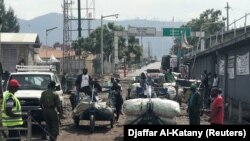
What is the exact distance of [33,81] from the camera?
20859 mm

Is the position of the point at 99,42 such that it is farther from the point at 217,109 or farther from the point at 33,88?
the point at 217,109

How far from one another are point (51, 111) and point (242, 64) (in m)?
11.6

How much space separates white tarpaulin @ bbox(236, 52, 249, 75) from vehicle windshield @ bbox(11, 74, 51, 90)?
27.9ft

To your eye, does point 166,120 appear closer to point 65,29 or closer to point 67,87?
point 67,87

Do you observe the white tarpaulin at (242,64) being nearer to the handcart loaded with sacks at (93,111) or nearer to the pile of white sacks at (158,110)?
the handcart loaded with sacks at (93,111)

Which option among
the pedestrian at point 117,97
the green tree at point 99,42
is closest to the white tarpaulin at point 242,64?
the pedestrian at point 117,97

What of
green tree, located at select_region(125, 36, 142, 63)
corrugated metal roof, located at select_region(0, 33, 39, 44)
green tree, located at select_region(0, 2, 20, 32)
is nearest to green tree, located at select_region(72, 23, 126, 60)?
green tree, located at select_region(125, 36, 142, 63)

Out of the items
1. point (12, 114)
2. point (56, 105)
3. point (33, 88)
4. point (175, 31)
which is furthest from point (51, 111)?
point (175, 31)

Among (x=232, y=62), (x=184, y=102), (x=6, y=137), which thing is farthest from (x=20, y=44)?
(x=6, y=137)

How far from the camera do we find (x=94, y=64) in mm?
72938

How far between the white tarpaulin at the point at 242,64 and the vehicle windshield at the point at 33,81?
8494mm

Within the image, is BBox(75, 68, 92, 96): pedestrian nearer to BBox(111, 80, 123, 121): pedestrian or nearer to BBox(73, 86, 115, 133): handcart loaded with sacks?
BBox(111, 80, 123, 121): pedestrian

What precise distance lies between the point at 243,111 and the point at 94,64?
4874 centimetres

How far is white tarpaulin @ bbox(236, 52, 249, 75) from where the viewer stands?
2480 centimetres
